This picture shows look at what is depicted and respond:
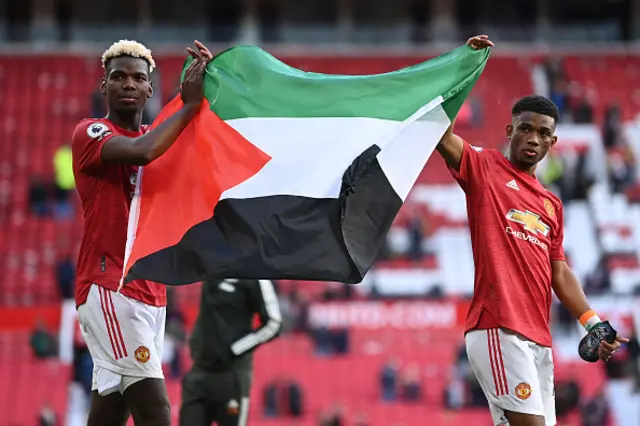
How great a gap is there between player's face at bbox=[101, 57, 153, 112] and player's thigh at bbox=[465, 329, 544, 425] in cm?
208

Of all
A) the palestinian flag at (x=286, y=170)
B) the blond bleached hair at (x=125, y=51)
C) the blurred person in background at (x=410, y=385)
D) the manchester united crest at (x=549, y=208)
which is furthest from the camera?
the blurred person in background at (x=410, y=385)

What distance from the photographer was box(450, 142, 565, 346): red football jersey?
5.85 m

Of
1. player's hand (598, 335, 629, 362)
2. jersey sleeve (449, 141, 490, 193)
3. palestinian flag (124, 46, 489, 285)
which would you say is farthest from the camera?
jersey sleeve (449, 141, 490, 193)

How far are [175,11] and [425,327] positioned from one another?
14.0m

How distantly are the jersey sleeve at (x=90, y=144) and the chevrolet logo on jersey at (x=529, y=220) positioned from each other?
6.76 ft

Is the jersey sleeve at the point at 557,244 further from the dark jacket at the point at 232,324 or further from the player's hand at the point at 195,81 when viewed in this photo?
the dark jacket at the point at 232,324

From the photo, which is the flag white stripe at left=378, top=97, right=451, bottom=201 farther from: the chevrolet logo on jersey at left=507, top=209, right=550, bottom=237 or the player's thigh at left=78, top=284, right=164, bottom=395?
the player's thigh at left=78, top=284, right=164, bottom=395

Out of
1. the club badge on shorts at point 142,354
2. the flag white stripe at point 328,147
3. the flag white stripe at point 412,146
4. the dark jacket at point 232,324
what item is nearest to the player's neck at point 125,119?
the flag white stripe at point 328,147

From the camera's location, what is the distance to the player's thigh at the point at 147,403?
5.59m

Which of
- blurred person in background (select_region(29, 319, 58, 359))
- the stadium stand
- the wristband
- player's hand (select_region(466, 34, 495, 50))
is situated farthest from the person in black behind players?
blurred person in background (select_region(29, 319, 58, 359))

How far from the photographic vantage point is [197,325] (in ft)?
28.2

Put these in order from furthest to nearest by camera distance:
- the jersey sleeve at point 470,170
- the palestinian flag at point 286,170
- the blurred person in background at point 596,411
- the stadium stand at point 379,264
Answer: the stadium stand at point 379,264
the blurred person in background at point 596,411
the jersey sleeve at point 470,170
the palestinian flag at point 286,170

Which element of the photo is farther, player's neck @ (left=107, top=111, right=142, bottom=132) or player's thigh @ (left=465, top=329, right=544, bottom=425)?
player's neck @ (left=107, top=111, right=142, bottom=132)

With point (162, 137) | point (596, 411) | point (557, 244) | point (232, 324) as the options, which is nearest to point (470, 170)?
point (557, 244)
